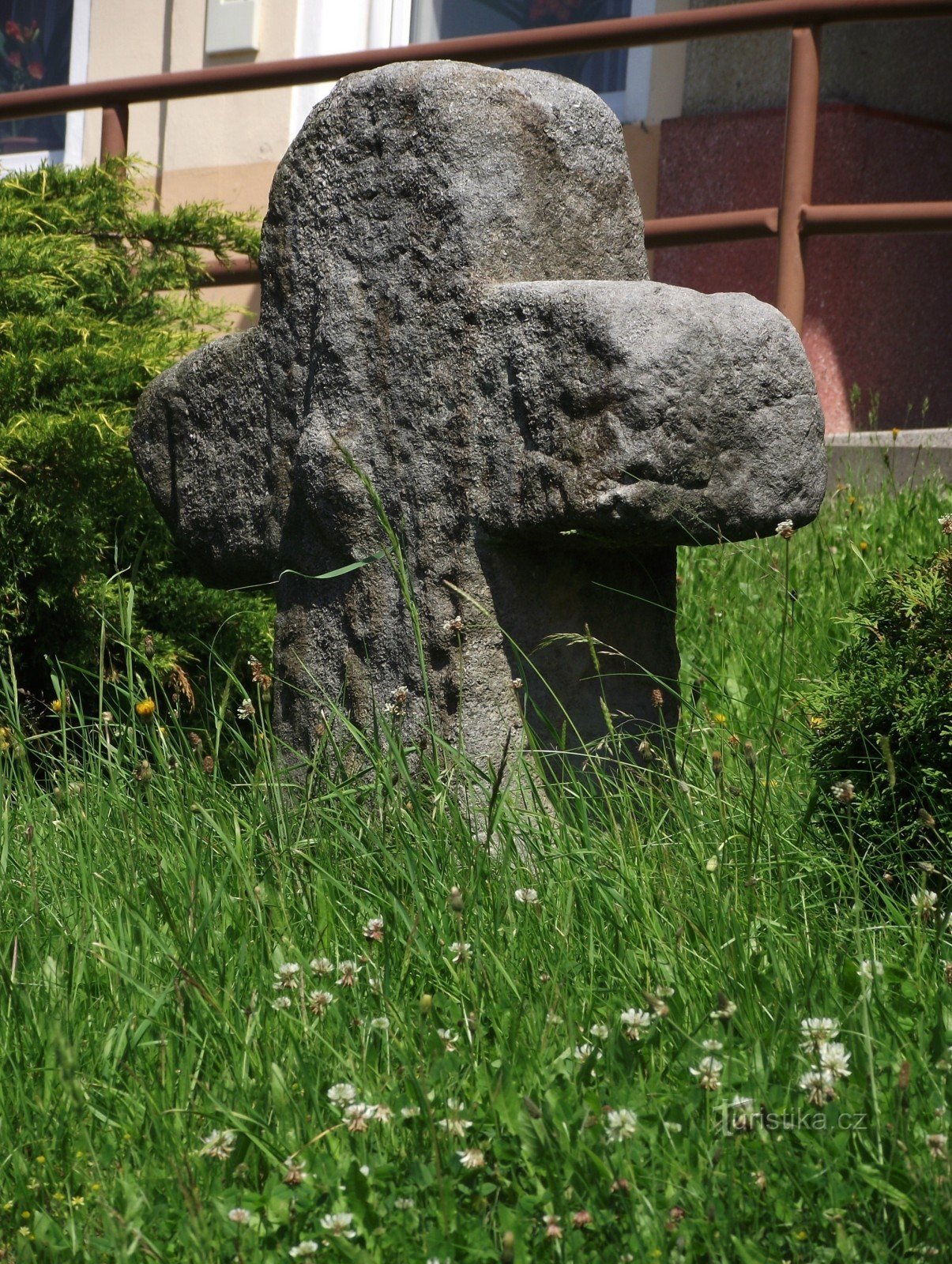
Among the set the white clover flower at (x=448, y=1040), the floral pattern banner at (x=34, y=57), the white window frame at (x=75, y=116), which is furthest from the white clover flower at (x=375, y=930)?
the floral pattern banner at (x=34, y=57)

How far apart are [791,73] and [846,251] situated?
1384mm

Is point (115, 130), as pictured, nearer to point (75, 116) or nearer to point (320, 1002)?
point (75, 116)

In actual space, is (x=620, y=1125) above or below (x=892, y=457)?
below

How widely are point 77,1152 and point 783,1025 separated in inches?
33.3

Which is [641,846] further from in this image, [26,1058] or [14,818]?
[14,818]

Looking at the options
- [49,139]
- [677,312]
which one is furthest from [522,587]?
A: [49,139]

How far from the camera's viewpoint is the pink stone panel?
648 cm

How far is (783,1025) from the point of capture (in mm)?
1808

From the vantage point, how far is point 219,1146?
5.46 ft

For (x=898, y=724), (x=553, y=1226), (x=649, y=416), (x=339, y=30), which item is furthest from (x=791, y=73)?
(x=553, y=1226)

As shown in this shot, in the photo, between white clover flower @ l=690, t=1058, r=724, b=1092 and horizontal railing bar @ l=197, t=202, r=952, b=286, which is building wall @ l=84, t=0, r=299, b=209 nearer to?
horizontal railing bar @ l=197, t=202, r=952, b=286

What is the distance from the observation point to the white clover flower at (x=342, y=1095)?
5.51 ft

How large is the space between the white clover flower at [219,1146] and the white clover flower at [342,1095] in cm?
12

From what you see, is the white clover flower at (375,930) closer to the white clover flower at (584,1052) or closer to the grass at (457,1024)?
the grass at (457,1024)
